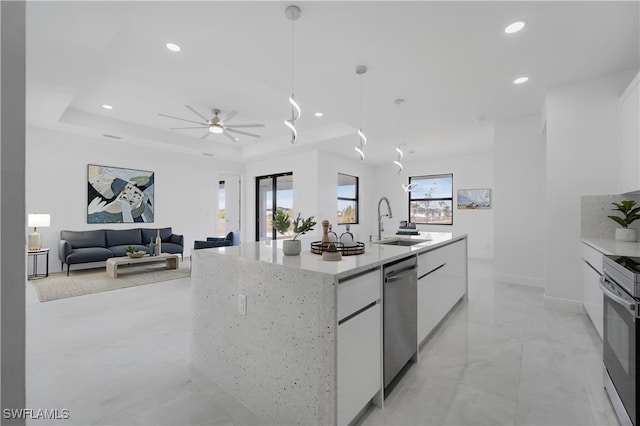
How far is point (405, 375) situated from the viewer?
2.09 metres

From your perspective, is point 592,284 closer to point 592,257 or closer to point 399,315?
point 592,257

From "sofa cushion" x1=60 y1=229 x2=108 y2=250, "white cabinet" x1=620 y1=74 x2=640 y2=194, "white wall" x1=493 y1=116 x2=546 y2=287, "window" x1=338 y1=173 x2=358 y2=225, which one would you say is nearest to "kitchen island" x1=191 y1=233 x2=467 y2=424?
"white cabinet" x1=620 y1=74 x2=640 y2=194

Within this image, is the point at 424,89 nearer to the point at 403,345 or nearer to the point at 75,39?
the point at 403,345

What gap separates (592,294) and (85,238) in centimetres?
782

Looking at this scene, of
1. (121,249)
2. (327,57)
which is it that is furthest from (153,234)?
(327,57)

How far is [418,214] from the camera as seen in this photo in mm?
8555

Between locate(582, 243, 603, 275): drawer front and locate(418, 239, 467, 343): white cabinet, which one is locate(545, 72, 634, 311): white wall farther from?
locate(418, 239, 467, 343): white cabinet

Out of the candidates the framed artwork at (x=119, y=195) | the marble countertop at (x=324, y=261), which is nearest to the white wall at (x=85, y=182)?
the framed artwork at (x=119, y=195)

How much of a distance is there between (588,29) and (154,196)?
306 inches

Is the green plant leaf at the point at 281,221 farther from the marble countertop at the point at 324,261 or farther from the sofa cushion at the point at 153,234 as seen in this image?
the sofa cushion at the point at 153,234

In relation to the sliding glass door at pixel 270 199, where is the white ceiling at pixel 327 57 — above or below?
above

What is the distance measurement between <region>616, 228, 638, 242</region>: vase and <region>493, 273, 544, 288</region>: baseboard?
1691mm

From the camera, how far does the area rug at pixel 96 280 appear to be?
4.19m

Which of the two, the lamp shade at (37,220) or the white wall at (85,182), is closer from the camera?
the lamp shade at (37,220)
